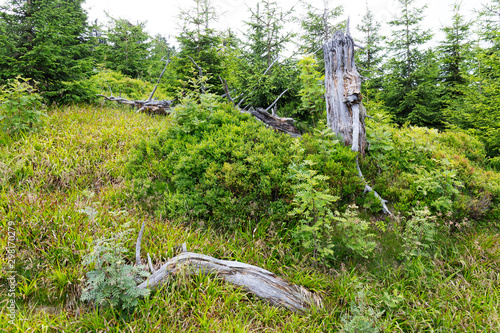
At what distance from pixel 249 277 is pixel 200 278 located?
22.3 inches

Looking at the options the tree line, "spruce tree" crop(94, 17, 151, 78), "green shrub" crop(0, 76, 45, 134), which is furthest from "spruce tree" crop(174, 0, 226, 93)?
"spruce tree" crop(94, 17, 151, 78)

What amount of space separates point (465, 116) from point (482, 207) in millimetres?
6561

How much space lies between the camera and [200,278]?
2695 millimetres

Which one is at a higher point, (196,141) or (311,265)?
(196,141)

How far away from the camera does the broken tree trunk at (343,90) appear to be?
16.6 feet

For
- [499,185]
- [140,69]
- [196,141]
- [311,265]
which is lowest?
[311,265]

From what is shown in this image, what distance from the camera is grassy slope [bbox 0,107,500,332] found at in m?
2.38

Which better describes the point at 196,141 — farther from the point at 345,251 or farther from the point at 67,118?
the point at 67,118

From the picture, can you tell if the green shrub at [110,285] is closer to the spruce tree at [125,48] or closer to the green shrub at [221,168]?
the green shrub at [221,168]

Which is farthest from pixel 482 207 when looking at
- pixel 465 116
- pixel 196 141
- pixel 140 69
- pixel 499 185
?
pixel 140 69

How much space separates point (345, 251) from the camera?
11.4 feet

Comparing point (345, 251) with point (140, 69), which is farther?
point (140, 69)

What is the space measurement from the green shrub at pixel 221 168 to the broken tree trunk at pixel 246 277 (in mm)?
793

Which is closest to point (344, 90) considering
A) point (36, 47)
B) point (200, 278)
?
point (200, 278)
